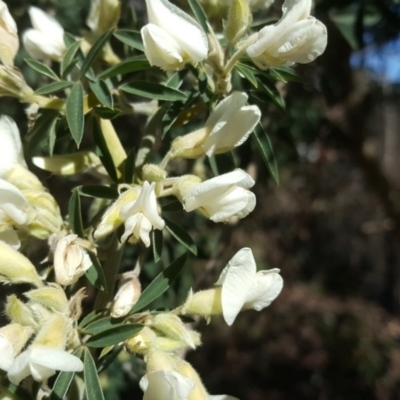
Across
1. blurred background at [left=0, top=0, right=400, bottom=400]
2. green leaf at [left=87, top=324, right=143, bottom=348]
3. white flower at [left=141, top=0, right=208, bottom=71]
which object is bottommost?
blurred background at [left=0, top=0, right=400, bottom=400]

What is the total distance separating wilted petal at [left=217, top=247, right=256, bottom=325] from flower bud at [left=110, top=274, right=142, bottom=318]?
0.09m

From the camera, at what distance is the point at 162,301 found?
41.2 inches

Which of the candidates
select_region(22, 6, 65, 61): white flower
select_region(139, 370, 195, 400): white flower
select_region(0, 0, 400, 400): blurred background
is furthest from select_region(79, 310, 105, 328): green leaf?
select_region(0, 0, 400, 400): blurred background

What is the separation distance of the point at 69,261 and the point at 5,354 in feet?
0.31

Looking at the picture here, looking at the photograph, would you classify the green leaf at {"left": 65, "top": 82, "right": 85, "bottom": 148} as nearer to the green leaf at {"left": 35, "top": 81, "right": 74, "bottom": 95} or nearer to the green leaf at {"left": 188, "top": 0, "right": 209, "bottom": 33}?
the green leaf at {"left": 35, "top": 81, "right": 74, "bottom": 95}

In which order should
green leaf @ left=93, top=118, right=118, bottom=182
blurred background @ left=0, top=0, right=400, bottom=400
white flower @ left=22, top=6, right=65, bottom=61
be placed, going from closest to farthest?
green leaf @ left=93, top=118, right=118, bottom=182
white flower @ left=22, top=6, right=65, bottom=61
blurred background @ left=0, top=0, right=400, bottom=400

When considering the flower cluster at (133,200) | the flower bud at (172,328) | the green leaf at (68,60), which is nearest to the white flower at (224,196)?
the flower cluster at (133,200)

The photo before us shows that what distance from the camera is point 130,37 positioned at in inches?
29.3

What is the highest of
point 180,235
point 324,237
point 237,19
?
point 237,19

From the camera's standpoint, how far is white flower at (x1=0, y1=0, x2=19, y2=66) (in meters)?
0.67

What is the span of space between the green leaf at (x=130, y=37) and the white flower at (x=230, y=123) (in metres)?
0.17

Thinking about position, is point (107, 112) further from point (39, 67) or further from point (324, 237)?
point (324, 237)

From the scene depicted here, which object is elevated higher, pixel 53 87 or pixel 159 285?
pixel 53 87

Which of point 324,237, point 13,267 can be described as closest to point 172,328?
point 13,267
